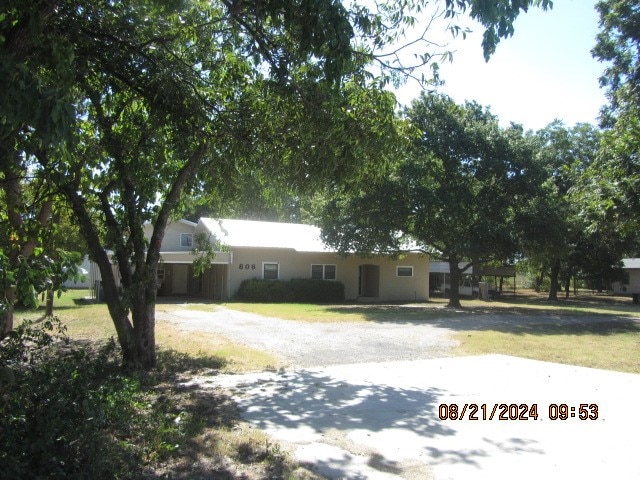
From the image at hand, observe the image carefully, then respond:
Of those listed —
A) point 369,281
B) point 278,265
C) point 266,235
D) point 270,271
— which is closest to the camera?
point 270,271

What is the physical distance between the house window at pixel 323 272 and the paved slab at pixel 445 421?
2056 cm

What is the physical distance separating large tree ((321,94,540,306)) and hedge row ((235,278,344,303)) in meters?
4.93

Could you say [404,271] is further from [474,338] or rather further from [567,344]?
[567,344]

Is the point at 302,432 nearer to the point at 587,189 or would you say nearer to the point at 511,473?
the point at 511,473

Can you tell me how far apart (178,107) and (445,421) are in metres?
6.14

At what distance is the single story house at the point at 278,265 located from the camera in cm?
2834

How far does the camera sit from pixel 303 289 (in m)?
28.9

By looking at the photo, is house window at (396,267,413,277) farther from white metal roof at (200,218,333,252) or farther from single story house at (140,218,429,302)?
white metal roof at (200,218,333,252)

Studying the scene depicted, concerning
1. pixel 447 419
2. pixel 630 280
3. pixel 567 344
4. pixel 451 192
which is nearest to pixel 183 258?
pixel 451 192

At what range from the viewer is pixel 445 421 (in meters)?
6.42

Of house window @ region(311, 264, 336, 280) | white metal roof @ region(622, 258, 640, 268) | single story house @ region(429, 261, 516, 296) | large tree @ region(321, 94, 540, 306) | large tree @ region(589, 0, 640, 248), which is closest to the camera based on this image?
large tree @ region(589, 0, 640, 248)

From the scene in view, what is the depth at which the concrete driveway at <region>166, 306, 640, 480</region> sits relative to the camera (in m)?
4.99

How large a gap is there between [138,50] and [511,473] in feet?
23.9
